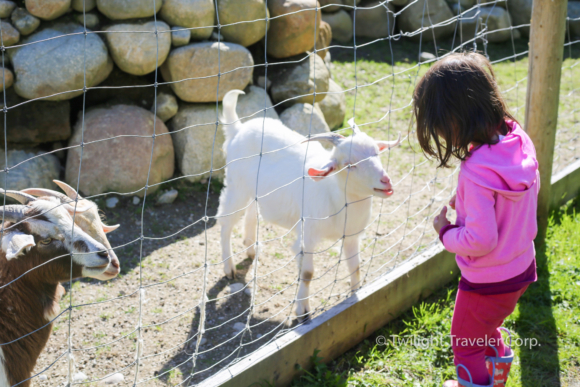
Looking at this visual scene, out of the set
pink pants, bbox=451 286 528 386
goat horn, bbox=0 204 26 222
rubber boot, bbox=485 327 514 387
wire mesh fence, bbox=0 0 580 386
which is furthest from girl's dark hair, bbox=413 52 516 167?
goat horn, bbox=0 204 26 222

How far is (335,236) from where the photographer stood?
3268mm

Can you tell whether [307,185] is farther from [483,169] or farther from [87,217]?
[483,169]

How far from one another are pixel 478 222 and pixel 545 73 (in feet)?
6.47

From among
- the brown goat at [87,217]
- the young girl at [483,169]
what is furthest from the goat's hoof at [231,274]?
the young girl at [483,169]

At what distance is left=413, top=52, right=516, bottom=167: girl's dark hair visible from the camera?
1.83 meters

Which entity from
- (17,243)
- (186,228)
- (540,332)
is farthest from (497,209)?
(186,228)

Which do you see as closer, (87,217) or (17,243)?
(17,243)

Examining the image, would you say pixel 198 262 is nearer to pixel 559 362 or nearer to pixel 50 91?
pixel 50 91

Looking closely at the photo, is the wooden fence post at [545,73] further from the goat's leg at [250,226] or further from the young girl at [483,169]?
the goat's leg at [250,226]

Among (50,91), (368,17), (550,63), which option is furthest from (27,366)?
(368,17)

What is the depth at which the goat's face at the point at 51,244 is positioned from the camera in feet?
7.32

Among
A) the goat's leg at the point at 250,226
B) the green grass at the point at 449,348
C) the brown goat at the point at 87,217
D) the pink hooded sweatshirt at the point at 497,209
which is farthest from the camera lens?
the goat's leg at the point at 250,226

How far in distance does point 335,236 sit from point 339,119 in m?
3.07

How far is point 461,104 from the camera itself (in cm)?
184
